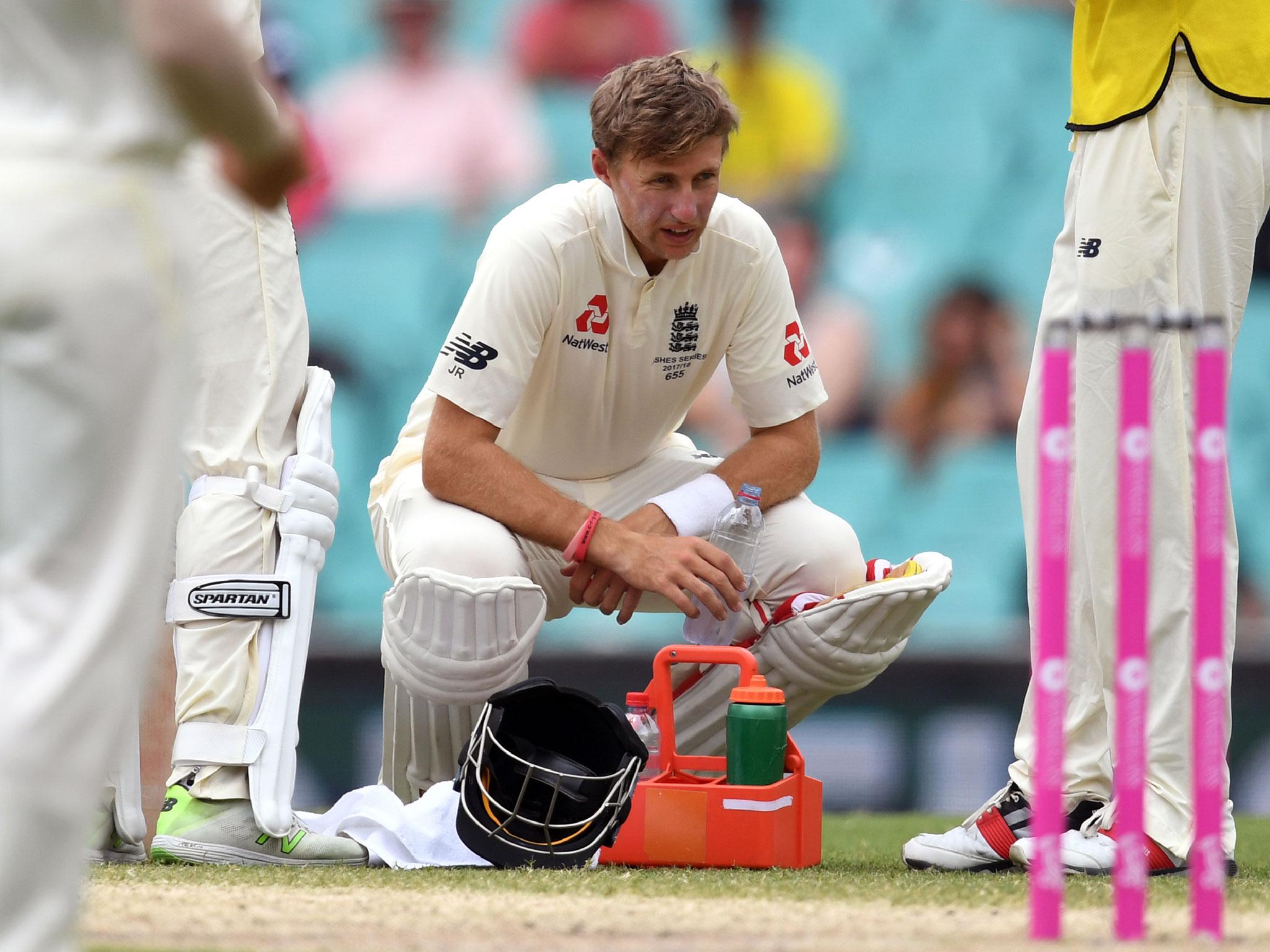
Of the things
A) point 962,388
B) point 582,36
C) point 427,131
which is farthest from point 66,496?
point 582,36

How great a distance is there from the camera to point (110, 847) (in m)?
2.82

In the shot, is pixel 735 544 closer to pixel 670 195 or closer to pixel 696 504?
pixel 696 504

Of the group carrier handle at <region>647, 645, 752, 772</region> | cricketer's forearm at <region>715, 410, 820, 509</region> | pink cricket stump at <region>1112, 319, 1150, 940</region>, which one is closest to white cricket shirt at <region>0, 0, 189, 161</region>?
pink cricket stump at <region>1112, 319, 1150, 940</region>

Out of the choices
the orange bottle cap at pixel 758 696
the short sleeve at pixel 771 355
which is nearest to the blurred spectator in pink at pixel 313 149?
the short sleeve at pixel 771 355

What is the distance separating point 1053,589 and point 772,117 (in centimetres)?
485

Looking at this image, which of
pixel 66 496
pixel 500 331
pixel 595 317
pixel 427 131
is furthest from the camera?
pixel 427 131

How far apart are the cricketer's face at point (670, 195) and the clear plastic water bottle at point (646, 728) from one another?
0.89 meters

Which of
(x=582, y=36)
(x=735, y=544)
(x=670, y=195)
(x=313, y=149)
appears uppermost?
(x=582, y=36)

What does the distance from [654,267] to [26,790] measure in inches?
88.0

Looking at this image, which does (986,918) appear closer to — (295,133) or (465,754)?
(465,754)

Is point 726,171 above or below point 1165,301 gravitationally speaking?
above

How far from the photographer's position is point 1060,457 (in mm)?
1735

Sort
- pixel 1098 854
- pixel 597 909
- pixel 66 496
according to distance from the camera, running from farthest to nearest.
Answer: pixel 1098 854 → pixel 597 909 → pixel 66 496

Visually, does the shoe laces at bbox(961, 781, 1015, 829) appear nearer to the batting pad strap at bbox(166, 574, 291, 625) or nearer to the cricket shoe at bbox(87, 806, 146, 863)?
the batting pad strap at bbox(166, 574, 291, 625)
